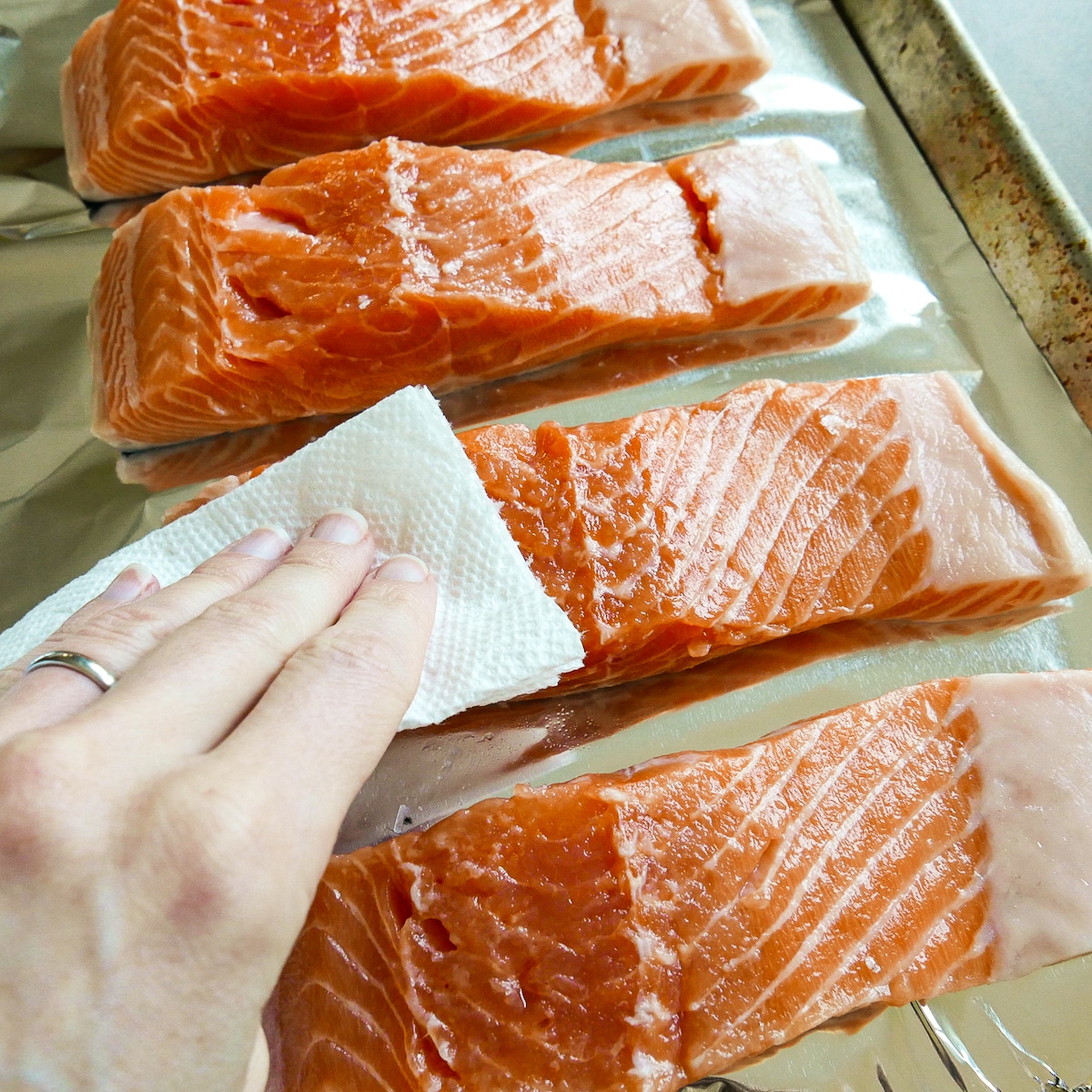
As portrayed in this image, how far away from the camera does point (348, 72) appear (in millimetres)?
3002

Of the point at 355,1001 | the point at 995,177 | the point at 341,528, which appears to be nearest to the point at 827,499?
the point at 341,528

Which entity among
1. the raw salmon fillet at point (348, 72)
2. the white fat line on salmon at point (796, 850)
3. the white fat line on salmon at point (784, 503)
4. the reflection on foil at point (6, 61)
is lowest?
the white fat line on salmon at point (796, 850)

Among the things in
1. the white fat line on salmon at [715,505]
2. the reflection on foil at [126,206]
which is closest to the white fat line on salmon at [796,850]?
the white fat line on salmon at [715,505]

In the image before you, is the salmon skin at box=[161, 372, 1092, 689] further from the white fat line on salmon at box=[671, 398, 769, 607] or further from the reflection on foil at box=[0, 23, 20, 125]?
the reflection on foil at box=[0, 23, 20, 125]

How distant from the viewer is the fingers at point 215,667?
128 centimetres

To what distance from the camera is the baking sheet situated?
87.3 inches

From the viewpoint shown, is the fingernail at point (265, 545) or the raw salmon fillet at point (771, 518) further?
the raw salmon fillet at point (771, 518)

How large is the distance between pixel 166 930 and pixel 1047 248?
3215mm

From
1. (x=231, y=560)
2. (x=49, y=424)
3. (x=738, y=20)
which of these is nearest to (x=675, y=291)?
(x=738, y=20)

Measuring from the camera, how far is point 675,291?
2900 millimetres

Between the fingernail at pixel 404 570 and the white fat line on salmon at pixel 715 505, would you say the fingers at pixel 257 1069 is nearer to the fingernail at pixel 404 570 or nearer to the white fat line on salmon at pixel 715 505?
the fingernail at pixel 404 570

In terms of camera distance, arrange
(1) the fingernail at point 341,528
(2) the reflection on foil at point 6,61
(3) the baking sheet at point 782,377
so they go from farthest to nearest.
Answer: (2) the reflection on foil at point 6,61 < (3) the baking sheet at point 782,377 < (1) the fingernail at point 341,528

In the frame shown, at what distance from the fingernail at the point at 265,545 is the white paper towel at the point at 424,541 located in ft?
0.71

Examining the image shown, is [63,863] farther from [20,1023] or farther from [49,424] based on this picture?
[49,424]
